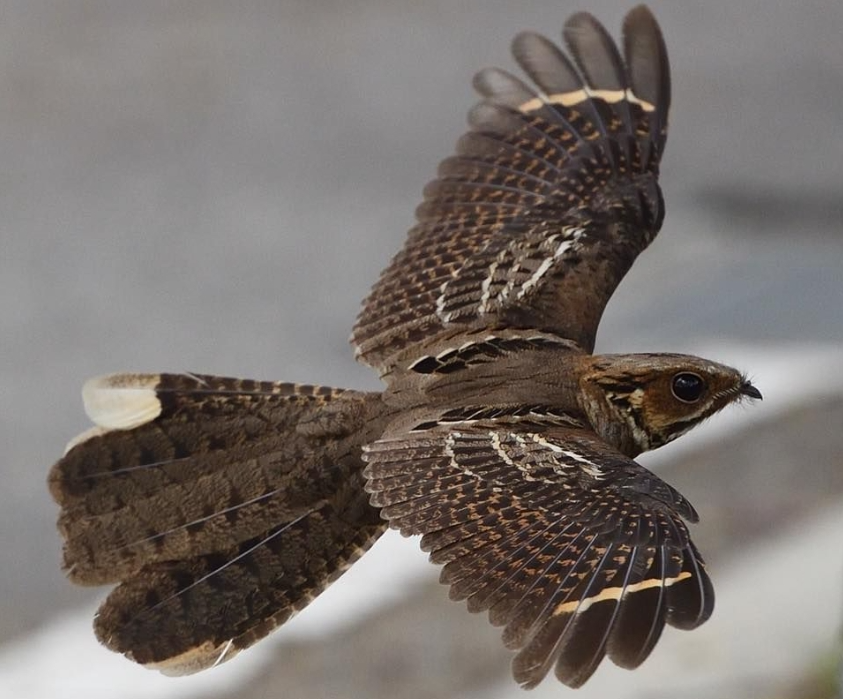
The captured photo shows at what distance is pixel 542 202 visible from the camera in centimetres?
516

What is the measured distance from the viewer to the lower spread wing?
138 inches

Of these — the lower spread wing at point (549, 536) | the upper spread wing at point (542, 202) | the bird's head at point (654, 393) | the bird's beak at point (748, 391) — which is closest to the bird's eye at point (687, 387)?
the bird's head at point (654, 393)

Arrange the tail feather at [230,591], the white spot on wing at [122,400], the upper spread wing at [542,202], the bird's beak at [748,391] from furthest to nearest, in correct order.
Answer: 1. the upper spread wing at [542,202]
2. the bird's beak at [748,391]
3. the white spot on wing at [122,400]
4. the tail feather at [230,591]

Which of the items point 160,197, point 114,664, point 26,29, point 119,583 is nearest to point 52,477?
point 119,583

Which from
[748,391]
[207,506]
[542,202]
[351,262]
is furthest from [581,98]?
[351,262]

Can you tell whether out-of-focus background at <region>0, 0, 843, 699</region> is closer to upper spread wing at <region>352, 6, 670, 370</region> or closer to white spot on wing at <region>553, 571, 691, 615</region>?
upper spread wing at <region>352, 6, 670, 370</region>

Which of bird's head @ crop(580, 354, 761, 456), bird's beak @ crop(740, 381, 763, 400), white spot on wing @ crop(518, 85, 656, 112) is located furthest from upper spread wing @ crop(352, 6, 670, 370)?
bird's beak @ crop(740, 381, 763, 400)

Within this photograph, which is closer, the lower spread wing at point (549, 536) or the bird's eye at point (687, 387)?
the lower spread wing at point (549, 536)

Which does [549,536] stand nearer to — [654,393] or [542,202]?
[654,393]

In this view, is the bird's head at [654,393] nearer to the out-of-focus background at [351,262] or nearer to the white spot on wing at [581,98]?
the white spot on wing at [581,98]

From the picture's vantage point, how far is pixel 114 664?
630cm

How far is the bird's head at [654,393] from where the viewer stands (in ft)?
14.4

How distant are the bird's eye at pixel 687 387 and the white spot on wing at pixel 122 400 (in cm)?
121

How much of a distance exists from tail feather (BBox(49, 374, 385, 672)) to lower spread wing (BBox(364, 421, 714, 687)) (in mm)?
273
